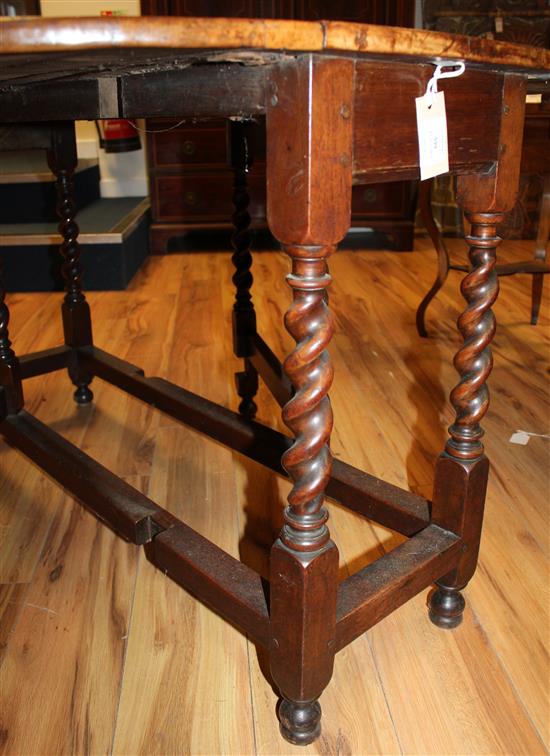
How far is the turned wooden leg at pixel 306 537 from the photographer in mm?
763

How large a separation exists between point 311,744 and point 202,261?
2959mm

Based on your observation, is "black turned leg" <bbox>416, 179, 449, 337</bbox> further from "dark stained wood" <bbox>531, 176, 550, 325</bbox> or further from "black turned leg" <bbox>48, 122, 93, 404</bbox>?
"black turned leg" <bbox>48, 122, 93, 404</bbox>

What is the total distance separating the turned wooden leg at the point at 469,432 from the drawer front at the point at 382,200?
108 inches

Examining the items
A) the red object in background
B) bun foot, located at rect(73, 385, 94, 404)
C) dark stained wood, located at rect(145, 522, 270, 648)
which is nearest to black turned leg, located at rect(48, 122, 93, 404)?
bun foot, located at rect(73, 385, 94, 404)

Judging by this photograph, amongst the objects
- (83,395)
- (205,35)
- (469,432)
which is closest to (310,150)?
(205,35)

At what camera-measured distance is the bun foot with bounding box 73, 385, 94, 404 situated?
1.91m

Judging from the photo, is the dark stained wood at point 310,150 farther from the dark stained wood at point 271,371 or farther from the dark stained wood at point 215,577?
the dark stained wood at point 271,371

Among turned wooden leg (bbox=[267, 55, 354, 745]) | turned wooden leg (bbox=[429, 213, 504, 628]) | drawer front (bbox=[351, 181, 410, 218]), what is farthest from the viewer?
drawer front (bbox=[351, 181, 410, 218])

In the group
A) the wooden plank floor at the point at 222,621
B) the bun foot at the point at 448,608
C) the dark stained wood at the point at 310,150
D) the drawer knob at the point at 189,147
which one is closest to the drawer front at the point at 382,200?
the drawer knob at the point at 189,147

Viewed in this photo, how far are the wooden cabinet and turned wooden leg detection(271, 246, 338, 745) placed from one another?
9.58 feet

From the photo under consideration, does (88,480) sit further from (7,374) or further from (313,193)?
(313,193)

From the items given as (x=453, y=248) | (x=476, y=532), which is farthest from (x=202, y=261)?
(x=476, y=532)

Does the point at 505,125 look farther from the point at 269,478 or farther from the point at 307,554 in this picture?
the point at 269,478

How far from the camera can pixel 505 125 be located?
923 millimetres
